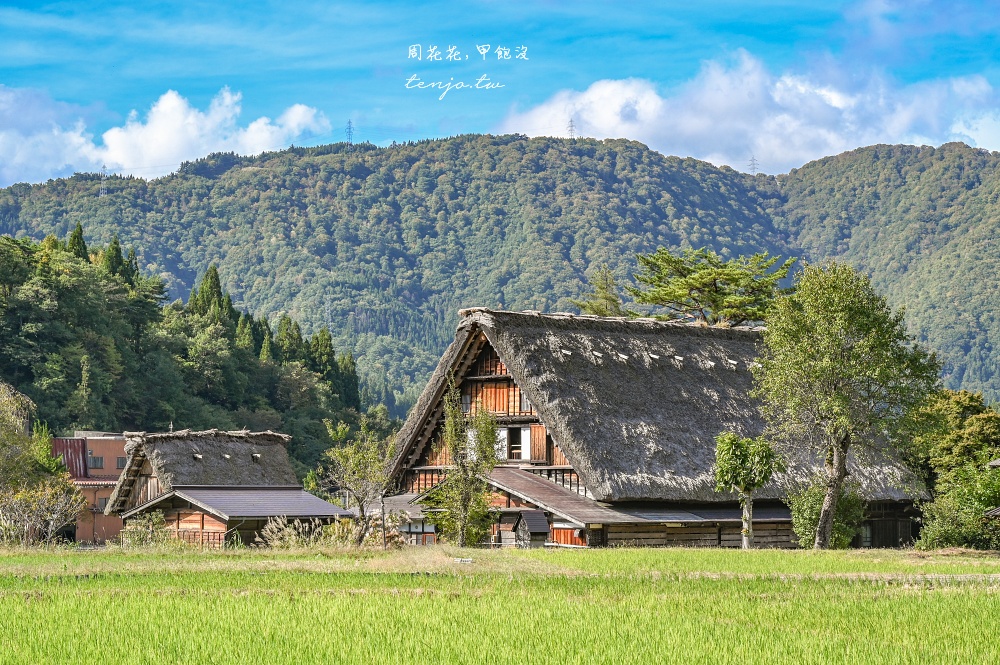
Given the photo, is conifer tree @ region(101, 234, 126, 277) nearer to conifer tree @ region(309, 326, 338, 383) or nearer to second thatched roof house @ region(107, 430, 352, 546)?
conifer tree @ region(309, 326, 338, 383)

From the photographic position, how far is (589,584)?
21219 mm

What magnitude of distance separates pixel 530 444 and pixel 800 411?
9.38 m

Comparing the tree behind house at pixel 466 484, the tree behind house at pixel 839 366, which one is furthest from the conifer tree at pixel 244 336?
the tree behind house at pixel 839 366

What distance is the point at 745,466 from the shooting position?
121 ft

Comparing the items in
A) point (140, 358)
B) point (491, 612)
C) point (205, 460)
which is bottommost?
point (491, 612)

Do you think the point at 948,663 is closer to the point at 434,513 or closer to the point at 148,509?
the point at 434,513

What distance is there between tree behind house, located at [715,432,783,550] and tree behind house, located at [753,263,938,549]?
1285 millimetres

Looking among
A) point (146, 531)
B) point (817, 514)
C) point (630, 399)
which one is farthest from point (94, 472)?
point (817, 514)

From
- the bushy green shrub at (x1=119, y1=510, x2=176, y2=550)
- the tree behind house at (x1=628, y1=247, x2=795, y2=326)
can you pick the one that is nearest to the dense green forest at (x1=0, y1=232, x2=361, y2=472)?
the tree behind house at (x1=628, y1=247, x2=795, y2=326)

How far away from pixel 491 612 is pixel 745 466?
21176 mm

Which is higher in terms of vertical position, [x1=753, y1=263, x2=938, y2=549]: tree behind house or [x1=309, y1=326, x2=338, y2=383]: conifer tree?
[x1=309, y1=326, x2=338, y2=383]: conifer tree

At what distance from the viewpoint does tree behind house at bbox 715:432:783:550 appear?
3662 centimetres

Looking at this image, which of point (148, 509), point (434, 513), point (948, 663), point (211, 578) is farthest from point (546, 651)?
point (148, 509)

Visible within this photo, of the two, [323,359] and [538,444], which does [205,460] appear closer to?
[538,444]
